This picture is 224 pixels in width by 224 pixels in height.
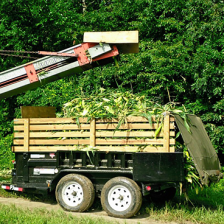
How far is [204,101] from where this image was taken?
42.3ft

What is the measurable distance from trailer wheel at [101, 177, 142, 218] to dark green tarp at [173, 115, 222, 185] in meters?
1.10

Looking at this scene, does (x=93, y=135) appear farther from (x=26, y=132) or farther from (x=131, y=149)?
(x=26, y=132)

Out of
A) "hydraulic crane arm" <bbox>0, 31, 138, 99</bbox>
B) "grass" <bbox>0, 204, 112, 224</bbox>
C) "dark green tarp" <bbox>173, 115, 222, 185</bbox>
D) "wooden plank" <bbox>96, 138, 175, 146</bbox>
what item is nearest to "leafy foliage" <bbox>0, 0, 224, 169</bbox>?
"hydraulic crane arm" <bbox>0, 31, 138, 99</bbox>

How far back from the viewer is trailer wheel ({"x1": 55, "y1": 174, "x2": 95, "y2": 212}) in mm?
7008

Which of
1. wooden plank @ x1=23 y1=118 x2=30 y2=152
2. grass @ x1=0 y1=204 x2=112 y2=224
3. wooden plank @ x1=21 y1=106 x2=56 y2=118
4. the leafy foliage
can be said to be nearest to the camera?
grass @ x1=0 y1=204 x2=112 y2=224

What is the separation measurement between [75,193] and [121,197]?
89cm

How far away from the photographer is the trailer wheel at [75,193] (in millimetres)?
7008

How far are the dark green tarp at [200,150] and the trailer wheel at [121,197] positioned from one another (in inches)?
43.4

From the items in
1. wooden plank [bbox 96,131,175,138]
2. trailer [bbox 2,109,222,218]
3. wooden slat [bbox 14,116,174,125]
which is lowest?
trailer [bbox 2,109,222,218]

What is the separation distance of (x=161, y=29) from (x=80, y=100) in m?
7.19

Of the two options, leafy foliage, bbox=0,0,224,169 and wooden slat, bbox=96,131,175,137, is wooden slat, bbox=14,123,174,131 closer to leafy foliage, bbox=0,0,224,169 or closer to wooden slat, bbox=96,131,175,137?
wooden slat, bbox=96,131,175,137

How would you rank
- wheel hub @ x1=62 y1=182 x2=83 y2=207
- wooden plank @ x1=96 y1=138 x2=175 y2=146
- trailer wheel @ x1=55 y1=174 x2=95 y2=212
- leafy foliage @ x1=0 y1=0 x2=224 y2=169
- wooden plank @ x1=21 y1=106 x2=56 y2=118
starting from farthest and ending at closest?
leafy foliage @ x1=0 y1=0 x2=224 y2=169, wooden plank @ x1=21 y1=106 x2=56 y2=118, wheel hub @ x1=62 y1=182 x2=83 y2=207, trailer wheel @ x1=55 y1=174 x2=95 y2=212, wooden plank @ x1=96 y1=138 x2=175 y2=146

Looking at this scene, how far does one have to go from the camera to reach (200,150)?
7.03m

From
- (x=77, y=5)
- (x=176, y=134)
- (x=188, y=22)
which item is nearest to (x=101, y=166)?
(x=176, y=134)
